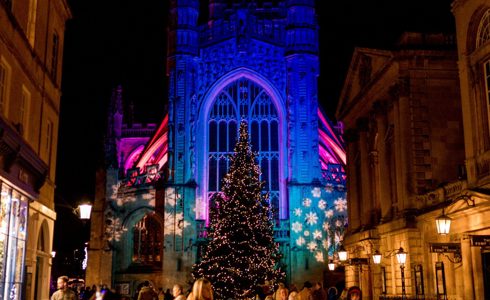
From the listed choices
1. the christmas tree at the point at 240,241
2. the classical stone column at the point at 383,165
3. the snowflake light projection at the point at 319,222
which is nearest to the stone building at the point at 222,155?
the snowflake light projection at the point at 319,222

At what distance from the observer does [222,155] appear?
1726 inches

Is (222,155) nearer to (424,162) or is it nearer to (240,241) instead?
(240,241)

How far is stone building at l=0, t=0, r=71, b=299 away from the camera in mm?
14977

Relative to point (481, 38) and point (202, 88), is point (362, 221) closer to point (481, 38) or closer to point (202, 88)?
point (481, 38)

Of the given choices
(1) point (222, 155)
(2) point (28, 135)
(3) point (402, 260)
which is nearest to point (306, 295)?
(3) point (402, 260)

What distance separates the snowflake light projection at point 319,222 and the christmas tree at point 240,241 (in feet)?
18.8

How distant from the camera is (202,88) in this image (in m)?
43.8

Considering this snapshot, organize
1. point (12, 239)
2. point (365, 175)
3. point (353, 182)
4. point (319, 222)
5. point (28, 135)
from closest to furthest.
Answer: point (12, 239) → point (28, 135) → point (365, 175) → point (353, 182) → point (319, 222)

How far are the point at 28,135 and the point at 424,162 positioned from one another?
13734 millimetres

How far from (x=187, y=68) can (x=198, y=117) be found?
3.39 metres

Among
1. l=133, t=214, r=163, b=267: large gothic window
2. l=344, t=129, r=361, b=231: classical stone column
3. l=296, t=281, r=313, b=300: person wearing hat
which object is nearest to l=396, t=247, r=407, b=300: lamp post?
l=296, t=281, r=313, b=300: person wearing hat

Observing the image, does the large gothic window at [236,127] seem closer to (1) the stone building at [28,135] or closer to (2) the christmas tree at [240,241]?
(2) the christmas tree at [240,241]

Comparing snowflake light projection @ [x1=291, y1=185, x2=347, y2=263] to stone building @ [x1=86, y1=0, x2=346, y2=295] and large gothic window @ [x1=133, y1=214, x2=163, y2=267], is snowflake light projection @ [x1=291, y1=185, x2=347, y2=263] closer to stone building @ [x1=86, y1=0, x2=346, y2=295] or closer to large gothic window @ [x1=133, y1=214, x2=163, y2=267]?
stone building @ [x1=86, y1=0, x2=346, y2=295]

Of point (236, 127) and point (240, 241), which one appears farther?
point (236, 127)
